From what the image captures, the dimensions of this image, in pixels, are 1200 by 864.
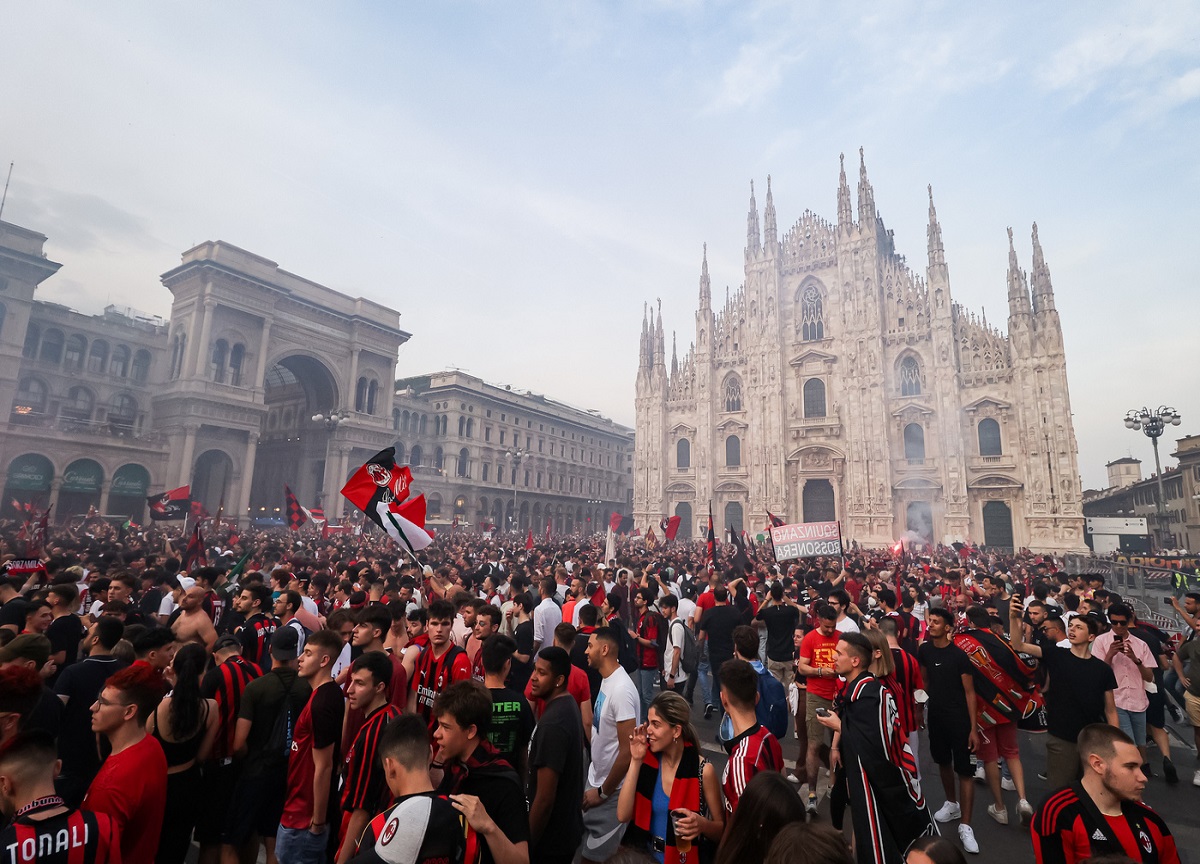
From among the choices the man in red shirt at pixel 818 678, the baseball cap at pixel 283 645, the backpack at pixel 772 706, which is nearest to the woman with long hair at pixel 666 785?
the backpack at pixel 772 706

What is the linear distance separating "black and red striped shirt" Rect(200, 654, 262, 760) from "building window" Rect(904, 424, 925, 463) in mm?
38068

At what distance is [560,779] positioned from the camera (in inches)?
126

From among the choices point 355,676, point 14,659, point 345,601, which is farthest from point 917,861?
point 345,601

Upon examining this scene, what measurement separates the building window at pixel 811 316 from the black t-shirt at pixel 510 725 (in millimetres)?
39576

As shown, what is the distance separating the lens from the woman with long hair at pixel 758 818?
6.81 ft

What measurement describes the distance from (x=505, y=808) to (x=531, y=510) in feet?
178

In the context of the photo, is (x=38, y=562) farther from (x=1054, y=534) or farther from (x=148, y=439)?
(x=1054, y=534)

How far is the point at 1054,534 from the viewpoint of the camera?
3062 cm

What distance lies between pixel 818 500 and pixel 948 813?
3458 cm

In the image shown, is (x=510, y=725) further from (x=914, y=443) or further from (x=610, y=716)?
(x=914, y=443)

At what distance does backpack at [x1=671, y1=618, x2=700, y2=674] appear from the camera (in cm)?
770

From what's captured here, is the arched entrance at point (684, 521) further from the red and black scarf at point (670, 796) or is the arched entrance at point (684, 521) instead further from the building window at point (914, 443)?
the red and black scarf at point (670, 796)

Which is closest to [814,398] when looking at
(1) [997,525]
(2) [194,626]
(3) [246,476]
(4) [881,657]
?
(1) [997,525]

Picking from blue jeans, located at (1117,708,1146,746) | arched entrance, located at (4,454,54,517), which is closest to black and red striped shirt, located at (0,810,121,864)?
blue jeans, located at (1117,708,1146,746)
